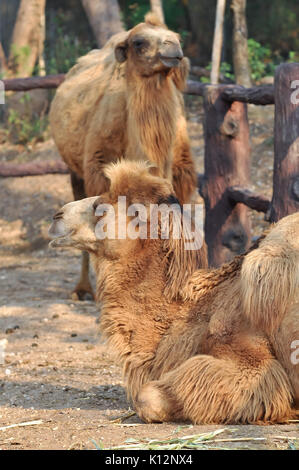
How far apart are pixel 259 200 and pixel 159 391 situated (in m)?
3.19

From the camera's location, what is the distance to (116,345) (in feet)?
12.8

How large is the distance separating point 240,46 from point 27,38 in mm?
4222

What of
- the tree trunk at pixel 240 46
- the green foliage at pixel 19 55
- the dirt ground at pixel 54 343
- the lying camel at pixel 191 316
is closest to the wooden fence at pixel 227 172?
the dirt ground at pixel 54 343

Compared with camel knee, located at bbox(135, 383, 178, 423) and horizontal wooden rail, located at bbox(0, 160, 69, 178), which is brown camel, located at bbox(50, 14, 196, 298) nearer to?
camel knee, located at bbox(135, 383, 178, 423)

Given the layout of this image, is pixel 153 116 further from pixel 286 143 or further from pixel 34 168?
pixel 34 168

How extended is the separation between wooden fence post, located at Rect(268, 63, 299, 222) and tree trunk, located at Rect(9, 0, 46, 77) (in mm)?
9515

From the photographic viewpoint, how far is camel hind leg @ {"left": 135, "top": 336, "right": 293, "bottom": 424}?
348 cm

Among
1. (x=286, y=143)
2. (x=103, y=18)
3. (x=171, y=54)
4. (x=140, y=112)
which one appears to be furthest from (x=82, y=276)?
(x=103, y=18)

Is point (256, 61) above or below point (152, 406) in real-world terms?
above

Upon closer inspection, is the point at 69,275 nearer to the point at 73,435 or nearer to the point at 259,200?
the point at 259,200

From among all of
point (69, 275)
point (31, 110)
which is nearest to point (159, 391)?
point (69, 275)

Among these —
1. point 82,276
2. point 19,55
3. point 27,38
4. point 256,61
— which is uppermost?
point 27,38

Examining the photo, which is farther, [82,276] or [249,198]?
[82,276]

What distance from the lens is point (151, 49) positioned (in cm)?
645
